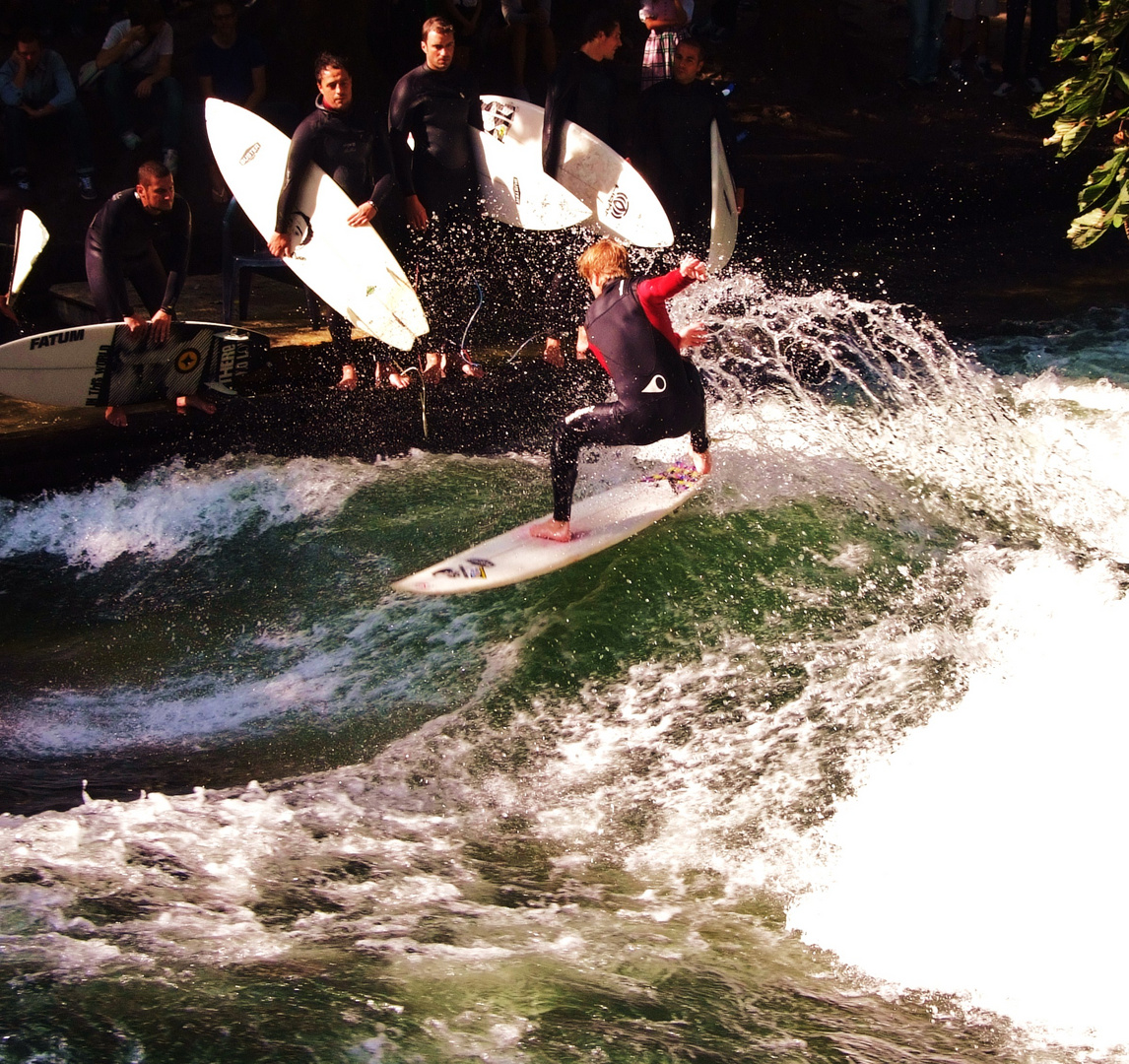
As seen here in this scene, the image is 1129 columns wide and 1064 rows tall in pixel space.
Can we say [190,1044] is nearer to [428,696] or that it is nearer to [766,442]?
[428,696]

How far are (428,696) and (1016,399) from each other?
434cm

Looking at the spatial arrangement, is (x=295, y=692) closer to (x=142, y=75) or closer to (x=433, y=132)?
(x=433, y=132)

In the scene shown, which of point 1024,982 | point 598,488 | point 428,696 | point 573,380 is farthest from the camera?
point 573,380

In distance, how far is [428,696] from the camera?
5.00m

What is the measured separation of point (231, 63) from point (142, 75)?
71cm

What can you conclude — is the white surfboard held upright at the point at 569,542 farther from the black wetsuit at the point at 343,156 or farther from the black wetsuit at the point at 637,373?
the black wetsuit at the point at 343,156

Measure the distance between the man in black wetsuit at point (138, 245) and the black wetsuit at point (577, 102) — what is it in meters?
1.85

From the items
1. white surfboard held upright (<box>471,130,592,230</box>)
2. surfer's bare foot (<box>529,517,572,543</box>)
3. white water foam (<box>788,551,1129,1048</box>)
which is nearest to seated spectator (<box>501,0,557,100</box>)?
white surfboard held upright (<box>471,130,592,230</box>)

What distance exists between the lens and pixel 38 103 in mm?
8422

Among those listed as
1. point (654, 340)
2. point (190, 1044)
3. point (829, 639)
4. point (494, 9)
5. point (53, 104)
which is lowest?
point (190, 1044)

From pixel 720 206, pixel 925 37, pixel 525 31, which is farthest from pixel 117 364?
pixel 925 37

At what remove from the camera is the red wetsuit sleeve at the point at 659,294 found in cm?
511

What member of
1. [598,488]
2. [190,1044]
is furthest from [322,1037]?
[598,488]

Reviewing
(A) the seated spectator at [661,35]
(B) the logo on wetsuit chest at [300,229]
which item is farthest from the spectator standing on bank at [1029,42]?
(B) the logo on wetsuit chest at [300,229]
